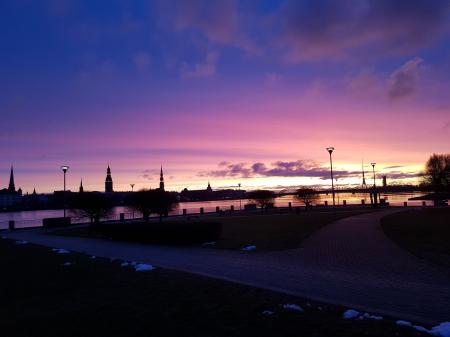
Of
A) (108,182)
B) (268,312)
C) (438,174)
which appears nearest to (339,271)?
(268,312)

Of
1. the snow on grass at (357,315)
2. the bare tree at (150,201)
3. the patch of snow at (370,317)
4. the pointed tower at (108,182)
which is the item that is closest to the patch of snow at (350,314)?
the snow on grass at (357,315)

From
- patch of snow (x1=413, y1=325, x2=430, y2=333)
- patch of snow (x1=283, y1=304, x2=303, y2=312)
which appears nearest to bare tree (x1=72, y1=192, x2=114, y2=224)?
patch of snow (x1=283, y1=304, x2=303, y2=312)

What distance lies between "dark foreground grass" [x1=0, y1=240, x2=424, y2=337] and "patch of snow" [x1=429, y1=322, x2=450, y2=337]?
0.65 ft

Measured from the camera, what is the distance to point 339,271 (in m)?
10.4

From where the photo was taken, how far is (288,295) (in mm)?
7910

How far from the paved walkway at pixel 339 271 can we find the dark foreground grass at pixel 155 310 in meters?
0.85

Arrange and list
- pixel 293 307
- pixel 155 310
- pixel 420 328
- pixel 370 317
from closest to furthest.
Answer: pixel 420 328 < pixel 370 317 < pixel 293 307 < pixel 155 310

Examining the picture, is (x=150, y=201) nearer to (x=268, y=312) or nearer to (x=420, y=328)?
(x=268, y=312)

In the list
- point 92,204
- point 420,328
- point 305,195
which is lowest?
point 420,328

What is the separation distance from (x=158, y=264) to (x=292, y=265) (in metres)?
4.35

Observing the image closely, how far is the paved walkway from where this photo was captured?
7.32 meters

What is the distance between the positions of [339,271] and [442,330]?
4.94 meters

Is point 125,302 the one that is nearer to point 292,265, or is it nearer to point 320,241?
point 292,265

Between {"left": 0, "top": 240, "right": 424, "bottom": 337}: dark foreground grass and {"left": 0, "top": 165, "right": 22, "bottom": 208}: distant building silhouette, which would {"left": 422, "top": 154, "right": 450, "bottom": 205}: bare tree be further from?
{"left": 0, "top": 165, "right": 22, "bottom": 208}: distant building silhouette
